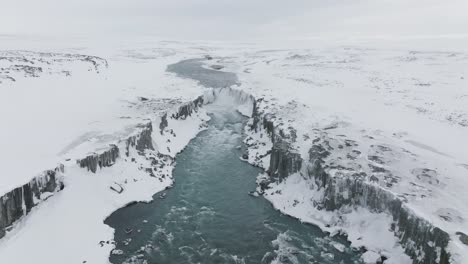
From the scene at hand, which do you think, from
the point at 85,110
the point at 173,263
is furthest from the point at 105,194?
the point at 85,110

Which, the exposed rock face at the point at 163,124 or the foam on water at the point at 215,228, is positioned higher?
the exposed rock face at the point at 163,124

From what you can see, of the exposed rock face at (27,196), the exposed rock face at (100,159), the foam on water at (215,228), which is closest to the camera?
the exposed rock face at (27,196)

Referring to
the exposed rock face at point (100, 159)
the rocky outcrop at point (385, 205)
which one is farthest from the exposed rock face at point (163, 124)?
the rocky outcrop at point (385, 205)

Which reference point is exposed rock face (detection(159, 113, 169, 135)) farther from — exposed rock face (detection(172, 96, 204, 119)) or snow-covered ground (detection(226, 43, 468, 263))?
snow-covered ground (detection(226, 43, 468, 263))

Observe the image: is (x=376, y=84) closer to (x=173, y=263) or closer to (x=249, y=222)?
(x=249, y=222)

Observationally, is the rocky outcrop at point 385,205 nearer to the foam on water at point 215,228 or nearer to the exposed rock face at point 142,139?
the foam on water at point 215,228

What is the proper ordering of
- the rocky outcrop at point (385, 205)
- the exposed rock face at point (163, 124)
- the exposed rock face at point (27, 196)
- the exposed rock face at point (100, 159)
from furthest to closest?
1. the exposed rock face at point (163, 124)
2. the exposed rock face at point (100, 159)
3. the exposed rock face at point (27, 196)
4. the rocky outcrop at point (385, 205)
